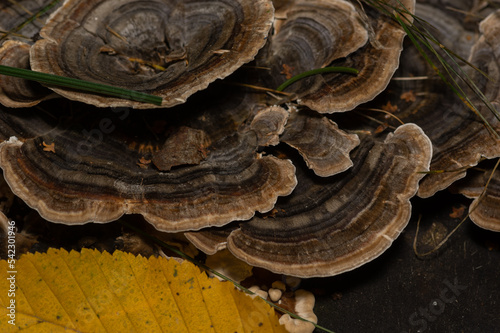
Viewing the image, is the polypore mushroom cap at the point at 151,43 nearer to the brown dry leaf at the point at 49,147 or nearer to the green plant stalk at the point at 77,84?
the green plant stalk at the point at 77,84

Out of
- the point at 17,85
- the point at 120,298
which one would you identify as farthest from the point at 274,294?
the point at 17,85

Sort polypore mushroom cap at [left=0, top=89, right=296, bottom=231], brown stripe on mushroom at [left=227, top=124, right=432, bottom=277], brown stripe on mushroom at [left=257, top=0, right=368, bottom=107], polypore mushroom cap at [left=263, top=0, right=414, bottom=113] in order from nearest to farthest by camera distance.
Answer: polypore mushroom cap at [left=0, top=89, right=296, bottom=231] → brown stripe on mushroom at [left=227, top=124, right=432, bottom=277] → polypore mushroom cap at [left=263, top=0, right=414, bottom=113] → brown stripe on mushroom at [left=257, top=0, right=368, bottom=107]

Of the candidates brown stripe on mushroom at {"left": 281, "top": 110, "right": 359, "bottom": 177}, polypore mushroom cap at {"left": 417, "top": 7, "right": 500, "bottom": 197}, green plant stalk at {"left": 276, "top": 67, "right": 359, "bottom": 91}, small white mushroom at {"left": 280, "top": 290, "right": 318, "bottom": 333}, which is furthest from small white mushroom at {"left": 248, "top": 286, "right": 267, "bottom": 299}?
green plant stalk at {"left": 276, "top": 67, "right": 359, "bottom": 91}

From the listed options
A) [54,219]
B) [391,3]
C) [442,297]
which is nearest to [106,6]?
[54,219]

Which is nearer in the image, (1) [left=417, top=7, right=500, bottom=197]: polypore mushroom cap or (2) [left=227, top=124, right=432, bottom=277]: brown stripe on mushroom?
(2) [left=227, top=124, right=432, bottom=277]: brown stripe on mushroom

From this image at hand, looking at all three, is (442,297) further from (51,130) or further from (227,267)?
(51,130)

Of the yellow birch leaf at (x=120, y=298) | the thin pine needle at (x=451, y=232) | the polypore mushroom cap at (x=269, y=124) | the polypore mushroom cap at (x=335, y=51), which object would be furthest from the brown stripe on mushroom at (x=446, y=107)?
the yellow birch leaf at (x=120, y=298)

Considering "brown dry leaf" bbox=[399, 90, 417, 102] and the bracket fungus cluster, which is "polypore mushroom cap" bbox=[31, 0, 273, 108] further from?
"brown dry leaf" bbox=[399, 90, 417, 102]
